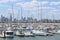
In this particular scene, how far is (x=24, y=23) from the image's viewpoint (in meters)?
57.4

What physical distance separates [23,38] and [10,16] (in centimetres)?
712

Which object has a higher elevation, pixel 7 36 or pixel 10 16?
pixel 10 16

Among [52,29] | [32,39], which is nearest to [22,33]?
[32,39]

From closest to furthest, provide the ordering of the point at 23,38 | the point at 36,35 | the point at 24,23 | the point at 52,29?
the point at 23,38, the point at 36,35, the point at 52,29, the point at 24,23

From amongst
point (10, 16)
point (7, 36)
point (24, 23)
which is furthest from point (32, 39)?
point (24, 23)

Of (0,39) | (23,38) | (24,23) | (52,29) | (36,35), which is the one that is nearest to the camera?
(0,39)

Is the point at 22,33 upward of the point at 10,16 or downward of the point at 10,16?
downward

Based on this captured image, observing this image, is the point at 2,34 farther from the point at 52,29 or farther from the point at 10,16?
the point at 52,29

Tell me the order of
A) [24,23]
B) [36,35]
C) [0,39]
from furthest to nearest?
1. [24,23]
2. [36,35]
3. [0,39]

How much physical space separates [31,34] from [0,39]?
6.87m

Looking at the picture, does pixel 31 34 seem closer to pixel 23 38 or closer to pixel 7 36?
pixel 23 38

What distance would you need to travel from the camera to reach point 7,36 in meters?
38.4

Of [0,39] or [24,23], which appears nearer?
[0,39]

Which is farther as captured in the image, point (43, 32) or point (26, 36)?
point (43, 32)
